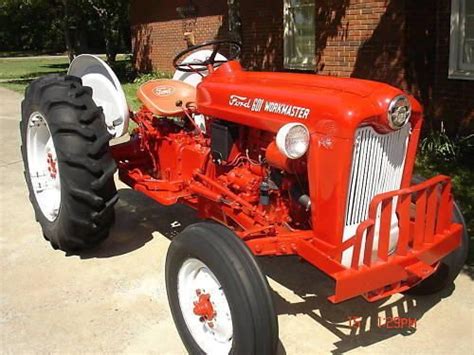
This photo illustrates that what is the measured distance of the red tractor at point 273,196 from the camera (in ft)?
8.99

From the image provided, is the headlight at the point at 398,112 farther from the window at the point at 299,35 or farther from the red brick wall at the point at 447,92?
the window at the point at 299,35

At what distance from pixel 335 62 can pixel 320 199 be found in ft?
20.0

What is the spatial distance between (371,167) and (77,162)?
78.3 inches

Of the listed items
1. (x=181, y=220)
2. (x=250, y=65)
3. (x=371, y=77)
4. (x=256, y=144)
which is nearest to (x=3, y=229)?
(x=181, y=220)

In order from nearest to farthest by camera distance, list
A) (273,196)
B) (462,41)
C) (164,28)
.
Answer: (273,196) < (462,41) < (164,28)

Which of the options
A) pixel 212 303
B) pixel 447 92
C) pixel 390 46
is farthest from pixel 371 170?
pixel 390 46

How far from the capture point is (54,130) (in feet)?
12.8

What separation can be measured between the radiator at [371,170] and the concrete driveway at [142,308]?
0.58 m

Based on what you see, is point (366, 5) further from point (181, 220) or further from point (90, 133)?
point (90, 133)

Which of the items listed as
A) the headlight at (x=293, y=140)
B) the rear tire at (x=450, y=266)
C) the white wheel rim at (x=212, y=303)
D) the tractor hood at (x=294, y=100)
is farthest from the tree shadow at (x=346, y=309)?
the tractor hood at (x=294, y=100)

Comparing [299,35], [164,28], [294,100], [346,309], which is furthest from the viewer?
[164,28]

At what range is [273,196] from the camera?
11.1 feet

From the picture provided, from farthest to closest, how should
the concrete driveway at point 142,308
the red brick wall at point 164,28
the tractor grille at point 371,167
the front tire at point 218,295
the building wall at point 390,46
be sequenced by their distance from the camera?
1. the red brick wall at point 164,28
2. the building wall at point 390,46
3. the concrete driveway at point 142,308
4. the tractor grille at point 371,167
5. the front tire at point 218,295

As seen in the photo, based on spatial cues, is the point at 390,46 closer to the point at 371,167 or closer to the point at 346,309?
the point at 346,309
